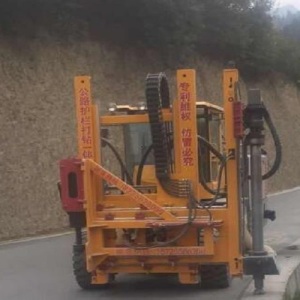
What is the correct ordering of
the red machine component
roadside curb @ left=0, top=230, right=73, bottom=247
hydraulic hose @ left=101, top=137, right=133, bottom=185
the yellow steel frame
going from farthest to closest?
roadside curb @ left=0, top=230, right=73, bottom=247 < hydraulic hose @ left=101, top=137, right=133, bottom=185 < the red machine component < the yellow steel frame

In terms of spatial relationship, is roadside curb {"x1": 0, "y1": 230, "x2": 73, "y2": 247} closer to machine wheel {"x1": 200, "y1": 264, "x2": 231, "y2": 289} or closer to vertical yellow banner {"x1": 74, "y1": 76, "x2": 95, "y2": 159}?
vertical yellow banner {"x1": 74, "y1": 76, "x2": 95, "y2": 159}

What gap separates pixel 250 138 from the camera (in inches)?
400

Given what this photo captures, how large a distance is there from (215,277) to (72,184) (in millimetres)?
2315

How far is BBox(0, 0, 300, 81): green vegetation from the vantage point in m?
28.4

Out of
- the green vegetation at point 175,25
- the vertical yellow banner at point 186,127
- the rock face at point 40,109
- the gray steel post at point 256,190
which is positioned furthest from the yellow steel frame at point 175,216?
the green vegetation at point 175,25

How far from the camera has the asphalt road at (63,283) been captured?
1149 centimetres

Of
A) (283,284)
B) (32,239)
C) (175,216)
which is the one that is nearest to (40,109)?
(32,239)

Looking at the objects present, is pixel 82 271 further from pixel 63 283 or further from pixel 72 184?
pixel 72 184

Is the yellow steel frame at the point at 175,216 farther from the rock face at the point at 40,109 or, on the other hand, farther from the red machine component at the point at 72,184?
the rock face at the point at 40,109

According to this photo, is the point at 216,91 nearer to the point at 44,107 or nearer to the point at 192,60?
the point at 192,60

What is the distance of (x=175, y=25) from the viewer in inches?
1361

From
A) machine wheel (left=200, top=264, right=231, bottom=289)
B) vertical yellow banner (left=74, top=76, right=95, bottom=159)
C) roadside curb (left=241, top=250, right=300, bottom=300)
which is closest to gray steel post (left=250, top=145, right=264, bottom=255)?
roadside curb (left=241, top=250, right=300, bottom=300)

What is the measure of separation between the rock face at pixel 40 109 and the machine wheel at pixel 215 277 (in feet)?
41.1

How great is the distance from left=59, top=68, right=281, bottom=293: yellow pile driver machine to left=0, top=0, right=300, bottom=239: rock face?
12504 millimetres
